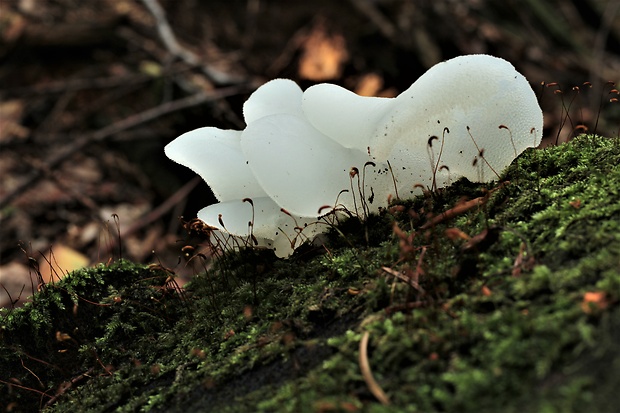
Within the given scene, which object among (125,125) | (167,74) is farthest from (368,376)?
(167,74)

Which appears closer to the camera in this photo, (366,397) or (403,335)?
(366,397)

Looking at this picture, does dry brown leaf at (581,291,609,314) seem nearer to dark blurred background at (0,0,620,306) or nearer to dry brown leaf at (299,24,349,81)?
dark blurred background at (0,0,620,306)

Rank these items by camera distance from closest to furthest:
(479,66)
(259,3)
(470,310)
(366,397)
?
(366,397) < (470,310) < (479,66) < (259,3)

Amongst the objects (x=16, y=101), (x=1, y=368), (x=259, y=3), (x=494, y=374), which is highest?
(x=259, y=3)

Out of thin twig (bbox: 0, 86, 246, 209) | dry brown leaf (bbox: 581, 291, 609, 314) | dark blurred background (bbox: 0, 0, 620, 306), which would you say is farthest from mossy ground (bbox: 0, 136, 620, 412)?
thin twig (bbox: 0, 86, 246, 209)

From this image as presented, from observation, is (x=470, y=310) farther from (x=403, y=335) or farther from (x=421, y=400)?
(x=421, y=400)

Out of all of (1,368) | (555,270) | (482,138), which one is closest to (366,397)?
(555,270)
